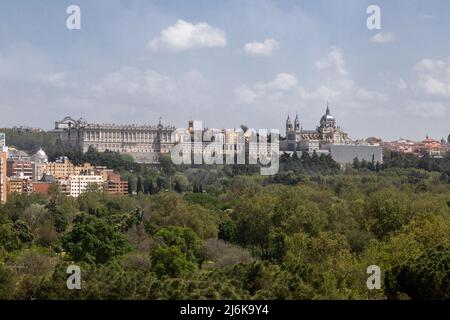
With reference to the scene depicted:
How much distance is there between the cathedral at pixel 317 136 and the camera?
108275 millimetres

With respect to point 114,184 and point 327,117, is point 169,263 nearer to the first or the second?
point 114,184

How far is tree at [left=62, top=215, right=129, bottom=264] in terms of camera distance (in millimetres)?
27000

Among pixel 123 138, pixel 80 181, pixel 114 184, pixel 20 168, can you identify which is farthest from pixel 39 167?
pixel 123 138

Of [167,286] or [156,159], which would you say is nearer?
[167,286]

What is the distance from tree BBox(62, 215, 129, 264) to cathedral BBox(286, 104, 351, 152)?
79023 mm

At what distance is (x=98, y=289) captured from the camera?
16.2 meters

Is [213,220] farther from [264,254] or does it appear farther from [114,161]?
[114,161]

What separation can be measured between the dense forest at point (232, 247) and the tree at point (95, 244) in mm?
33

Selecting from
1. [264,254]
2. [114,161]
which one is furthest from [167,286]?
[114,161]

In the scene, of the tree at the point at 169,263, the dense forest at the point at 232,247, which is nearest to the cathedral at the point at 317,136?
the dense forest at the point at 232,247

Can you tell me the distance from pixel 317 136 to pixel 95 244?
85.7 meters

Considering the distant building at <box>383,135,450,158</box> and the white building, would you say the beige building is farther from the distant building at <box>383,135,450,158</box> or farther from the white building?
the distant building at <box>383,135,450,158</box>

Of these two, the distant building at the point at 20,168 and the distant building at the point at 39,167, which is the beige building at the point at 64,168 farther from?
the distant building at the point at 20,168

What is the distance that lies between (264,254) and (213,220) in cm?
778
